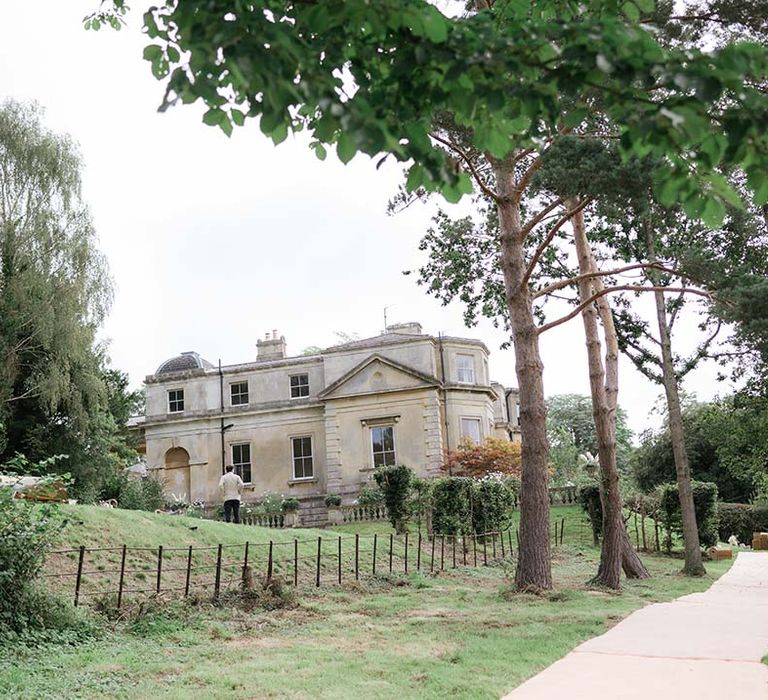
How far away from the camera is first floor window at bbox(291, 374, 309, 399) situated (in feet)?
131

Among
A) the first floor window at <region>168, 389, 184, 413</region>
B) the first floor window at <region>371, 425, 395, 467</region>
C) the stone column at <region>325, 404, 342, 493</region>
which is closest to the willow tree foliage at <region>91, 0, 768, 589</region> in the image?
the first floor window at <region>371, 425, 395, 467</region>

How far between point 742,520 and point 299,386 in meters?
20.4

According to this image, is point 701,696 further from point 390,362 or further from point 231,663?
point 390,362

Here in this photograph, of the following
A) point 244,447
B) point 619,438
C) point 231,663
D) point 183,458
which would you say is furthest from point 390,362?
point 619,438

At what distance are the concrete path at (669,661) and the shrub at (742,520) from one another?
924 inches

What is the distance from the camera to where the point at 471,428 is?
38.0 meters

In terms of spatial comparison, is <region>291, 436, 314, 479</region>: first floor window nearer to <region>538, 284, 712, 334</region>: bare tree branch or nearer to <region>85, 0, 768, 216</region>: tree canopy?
<region>538, 284, 712, 334</region>: bare tree branch

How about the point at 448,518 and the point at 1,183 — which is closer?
the point at 448,518

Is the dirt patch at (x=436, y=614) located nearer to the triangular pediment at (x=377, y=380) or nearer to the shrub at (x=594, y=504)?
the shrub at (x=594, y=504)

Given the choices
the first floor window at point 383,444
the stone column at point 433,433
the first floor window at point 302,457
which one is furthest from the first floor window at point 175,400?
the stone column at point 433,433

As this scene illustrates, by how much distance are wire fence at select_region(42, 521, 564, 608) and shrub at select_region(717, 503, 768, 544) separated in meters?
17.3

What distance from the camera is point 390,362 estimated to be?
38.0 metres

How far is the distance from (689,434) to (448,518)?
84.9ft

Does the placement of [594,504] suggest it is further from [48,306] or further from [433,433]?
[48,306]
